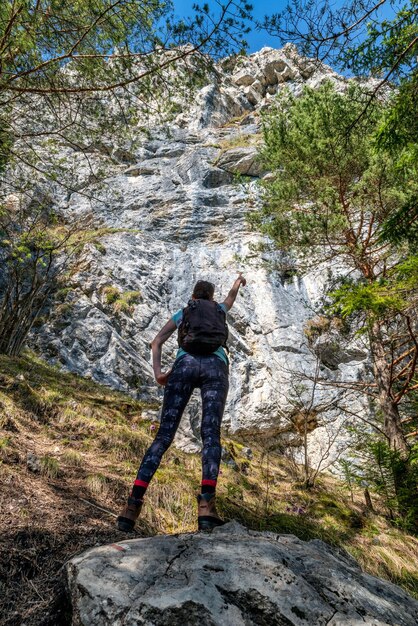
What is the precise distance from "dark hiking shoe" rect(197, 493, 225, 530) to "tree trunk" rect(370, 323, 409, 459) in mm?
4227

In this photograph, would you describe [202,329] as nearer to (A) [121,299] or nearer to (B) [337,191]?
(B) [337,191]

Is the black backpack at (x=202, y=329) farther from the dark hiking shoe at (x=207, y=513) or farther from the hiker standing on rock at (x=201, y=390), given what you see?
the dark hiking shoe at (x=207, y=513)

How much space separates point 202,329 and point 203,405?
1.88ft

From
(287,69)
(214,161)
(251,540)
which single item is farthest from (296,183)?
(287,69)

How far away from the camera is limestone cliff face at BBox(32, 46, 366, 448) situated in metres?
10.2

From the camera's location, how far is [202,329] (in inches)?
118

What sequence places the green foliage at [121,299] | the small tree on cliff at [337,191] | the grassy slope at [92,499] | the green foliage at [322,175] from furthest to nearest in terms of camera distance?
the green foliage at [121,299] < the green foliage at [322,175] < the small tree on cliff at [337,191] < the grassy slope at [92,499]

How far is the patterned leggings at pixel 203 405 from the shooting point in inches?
102

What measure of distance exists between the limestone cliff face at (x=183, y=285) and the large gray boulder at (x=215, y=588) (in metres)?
5.27

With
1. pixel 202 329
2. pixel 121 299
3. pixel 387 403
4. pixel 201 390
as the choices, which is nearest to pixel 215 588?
pixel 201 390

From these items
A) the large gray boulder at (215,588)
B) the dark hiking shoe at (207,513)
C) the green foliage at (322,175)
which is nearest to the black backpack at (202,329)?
the dark hiking shoe at (207,513)

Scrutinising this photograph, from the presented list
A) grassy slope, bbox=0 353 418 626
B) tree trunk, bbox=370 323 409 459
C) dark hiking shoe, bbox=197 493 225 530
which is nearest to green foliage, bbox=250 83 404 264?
tree trunk, bbox=370 323 409 459

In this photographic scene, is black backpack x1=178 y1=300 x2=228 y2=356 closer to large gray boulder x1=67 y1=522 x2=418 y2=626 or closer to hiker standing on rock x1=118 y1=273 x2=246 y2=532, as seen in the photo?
hiker standing on rock x1=118 y1=273 x2=246 y2=532

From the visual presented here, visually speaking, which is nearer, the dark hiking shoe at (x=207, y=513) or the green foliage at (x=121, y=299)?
the dark hiking shoe at (x=207, y=513)
